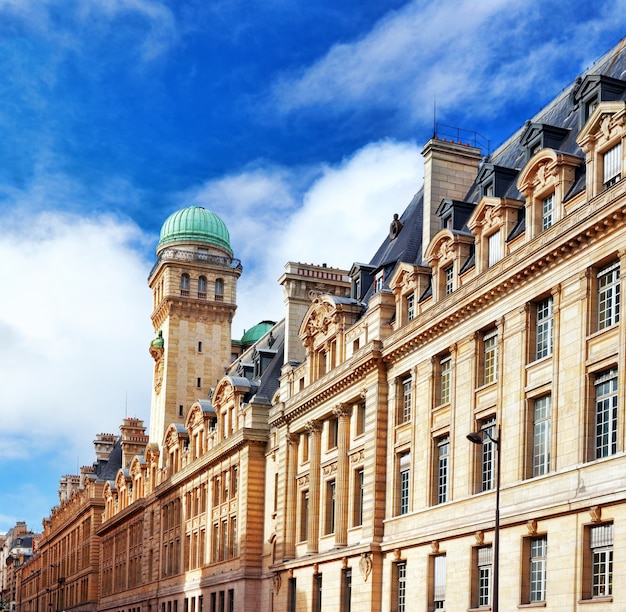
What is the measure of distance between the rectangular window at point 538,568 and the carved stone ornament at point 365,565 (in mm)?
11999

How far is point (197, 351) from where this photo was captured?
327 feet

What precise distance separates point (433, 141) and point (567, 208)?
53.7 ft

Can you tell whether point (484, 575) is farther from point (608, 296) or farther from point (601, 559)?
point (608, 296)

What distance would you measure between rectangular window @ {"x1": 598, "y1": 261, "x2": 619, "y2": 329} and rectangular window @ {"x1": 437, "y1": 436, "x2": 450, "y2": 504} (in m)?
10.5

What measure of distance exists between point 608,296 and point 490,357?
7.36m

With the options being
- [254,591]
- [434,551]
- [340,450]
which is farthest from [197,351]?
[434,551]

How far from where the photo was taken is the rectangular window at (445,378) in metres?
45.0

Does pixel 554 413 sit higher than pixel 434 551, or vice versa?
pixel 554 413

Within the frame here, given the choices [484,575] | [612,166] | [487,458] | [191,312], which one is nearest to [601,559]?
[484,575]

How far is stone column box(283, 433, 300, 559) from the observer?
59344mm

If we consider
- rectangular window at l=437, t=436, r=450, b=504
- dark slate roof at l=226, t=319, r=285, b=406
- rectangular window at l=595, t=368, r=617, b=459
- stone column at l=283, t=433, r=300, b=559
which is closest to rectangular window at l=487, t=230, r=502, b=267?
rectangular window at l=437, t=436, r=450, b=504

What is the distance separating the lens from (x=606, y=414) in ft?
113

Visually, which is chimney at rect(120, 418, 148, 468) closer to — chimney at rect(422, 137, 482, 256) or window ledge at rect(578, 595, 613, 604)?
chimney at rect(422, 137, 482, 256)

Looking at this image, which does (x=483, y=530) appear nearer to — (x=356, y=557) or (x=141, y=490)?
(x=356, y=557)
